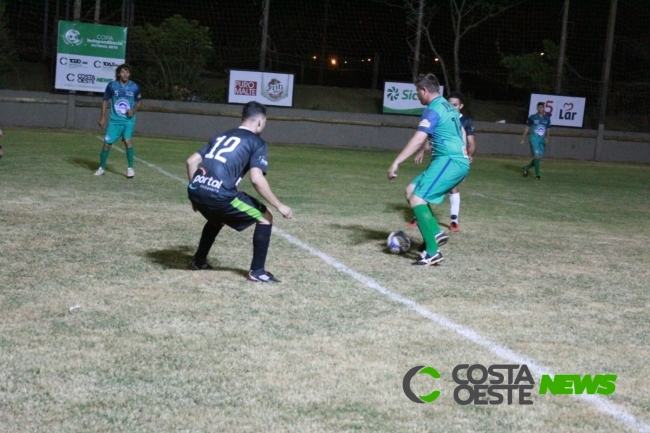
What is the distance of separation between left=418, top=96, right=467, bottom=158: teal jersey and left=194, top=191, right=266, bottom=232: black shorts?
2363 mm

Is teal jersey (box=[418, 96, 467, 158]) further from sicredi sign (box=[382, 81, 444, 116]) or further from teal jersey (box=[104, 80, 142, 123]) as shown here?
sicredi sign (box=[382, 81, 444, 116])

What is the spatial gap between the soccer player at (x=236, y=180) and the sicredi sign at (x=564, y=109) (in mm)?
26151

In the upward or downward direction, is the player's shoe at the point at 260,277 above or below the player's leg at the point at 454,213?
below

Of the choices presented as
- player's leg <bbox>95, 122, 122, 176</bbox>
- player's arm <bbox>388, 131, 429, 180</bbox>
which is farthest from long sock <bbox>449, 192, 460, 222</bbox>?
player's leg <bbox>95, 122, 122, 176</bbox>

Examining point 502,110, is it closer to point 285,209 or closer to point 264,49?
point 264,49

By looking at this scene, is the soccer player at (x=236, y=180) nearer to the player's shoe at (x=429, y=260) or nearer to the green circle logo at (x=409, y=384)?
the player's shoe at (x=429, y=260)

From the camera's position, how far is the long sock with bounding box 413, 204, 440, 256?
841cm

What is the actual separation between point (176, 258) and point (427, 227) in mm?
2423

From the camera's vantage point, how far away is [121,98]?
48.8 feet

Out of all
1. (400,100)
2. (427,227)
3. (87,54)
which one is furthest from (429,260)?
(400,100)

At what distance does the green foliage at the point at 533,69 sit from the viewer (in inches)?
1351

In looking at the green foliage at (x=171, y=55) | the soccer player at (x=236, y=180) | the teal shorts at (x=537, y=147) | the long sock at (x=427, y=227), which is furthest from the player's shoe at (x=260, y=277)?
the green foliage at (x=171, y=55)

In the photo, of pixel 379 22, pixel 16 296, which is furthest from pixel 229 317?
pixel 379 22

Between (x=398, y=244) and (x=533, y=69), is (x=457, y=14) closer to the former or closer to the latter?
(x=533, y=69)
